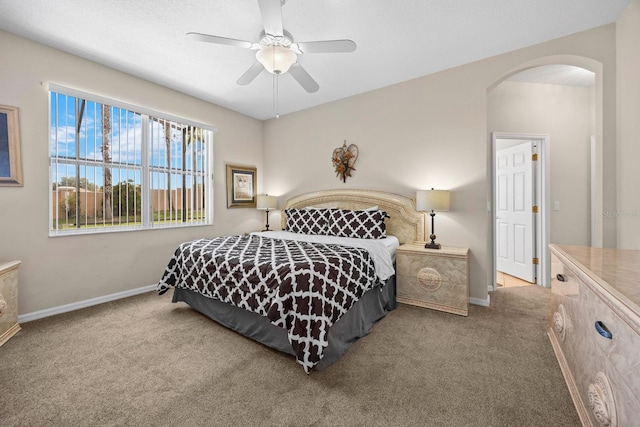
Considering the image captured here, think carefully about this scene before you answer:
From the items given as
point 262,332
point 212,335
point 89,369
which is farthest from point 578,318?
point 89,369

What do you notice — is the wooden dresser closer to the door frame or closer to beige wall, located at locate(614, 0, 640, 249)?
beige wall, located at locate(614, 0, 640, 249)

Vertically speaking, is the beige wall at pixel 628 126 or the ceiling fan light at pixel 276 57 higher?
the ceiling fan light at pixel 276 57

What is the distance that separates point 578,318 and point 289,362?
1.77 metres

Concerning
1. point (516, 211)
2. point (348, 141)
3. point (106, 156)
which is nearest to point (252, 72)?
point (348, 141)

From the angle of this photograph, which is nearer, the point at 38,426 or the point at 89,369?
the point at 38,426

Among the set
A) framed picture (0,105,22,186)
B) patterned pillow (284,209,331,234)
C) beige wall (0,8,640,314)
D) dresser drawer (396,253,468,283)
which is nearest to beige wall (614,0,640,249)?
beige wall (0,8,640,314)

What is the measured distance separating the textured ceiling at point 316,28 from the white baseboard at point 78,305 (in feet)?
8.66

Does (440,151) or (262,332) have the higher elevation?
(440,151)

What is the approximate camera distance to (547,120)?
Answer: 3.56 metres

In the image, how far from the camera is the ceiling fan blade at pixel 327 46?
2.04 m

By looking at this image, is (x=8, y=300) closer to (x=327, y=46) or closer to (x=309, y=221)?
(x=309, y=221)

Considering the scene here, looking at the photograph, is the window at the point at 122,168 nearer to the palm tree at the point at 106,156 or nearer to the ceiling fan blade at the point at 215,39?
the palm tree at the point at 106,156

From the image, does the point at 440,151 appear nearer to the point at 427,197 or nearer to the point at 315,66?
the point at 427,197

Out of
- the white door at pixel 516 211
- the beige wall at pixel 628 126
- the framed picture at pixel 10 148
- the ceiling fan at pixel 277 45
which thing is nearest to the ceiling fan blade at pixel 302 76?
the ceiling fan at pixel 277 45
